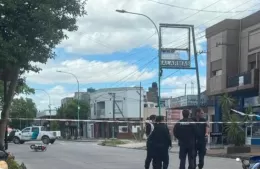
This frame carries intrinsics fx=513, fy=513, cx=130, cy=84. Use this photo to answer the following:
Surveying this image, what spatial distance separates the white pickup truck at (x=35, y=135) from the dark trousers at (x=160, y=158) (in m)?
35.2

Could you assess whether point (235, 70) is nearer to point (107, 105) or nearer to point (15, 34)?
point (15, 34)

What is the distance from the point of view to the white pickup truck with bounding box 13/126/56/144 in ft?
156

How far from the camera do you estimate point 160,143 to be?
12.5 metres

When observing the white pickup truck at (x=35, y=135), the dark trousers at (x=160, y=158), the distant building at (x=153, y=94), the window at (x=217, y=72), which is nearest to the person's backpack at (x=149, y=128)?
the dark trousers at (x=160, y=158)

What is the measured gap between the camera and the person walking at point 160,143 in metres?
12.5

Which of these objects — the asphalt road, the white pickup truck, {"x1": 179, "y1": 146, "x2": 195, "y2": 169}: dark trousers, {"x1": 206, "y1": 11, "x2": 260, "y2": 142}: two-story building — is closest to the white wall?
the white pickup truck

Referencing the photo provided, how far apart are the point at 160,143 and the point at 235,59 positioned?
87.5 ft

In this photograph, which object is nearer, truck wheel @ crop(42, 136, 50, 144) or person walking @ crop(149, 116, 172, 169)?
person walking @ crop(149, 116, 172, 169)

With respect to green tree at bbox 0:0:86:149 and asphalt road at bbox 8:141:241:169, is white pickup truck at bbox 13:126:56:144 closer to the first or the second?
asphalt road at bbox 8:141:241:169

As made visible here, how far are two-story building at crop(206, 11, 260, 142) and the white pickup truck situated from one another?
628 inches

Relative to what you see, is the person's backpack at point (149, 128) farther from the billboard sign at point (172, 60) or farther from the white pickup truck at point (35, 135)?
the white pickup truck at point (35, 135)

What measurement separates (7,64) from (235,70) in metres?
30.9

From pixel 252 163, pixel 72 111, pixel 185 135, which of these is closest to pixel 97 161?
pixel 185 135

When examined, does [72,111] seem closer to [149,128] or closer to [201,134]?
[201,134]
